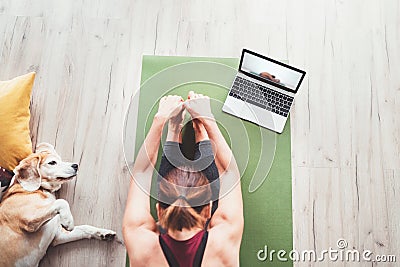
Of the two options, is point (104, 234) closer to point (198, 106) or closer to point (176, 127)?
point (176, 127)

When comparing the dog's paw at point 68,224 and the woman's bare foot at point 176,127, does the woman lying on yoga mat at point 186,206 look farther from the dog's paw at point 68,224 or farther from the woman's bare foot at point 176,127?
the dog's paw at point 68,224

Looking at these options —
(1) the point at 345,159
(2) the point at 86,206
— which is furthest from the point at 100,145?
(1) the point at 345,159

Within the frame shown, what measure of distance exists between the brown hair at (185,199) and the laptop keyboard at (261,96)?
1.22 ft

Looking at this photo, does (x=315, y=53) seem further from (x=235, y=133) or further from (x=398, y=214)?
(x=398, y=214)

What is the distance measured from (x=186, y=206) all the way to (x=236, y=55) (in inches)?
26.6

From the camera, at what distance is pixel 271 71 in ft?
6.04

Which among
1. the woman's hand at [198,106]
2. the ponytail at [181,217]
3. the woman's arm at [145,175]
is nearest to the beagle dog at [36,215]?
the woman's arm at [145,175]

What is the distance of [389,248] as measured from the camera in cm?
175

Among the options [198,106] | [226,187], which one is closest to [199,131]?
[198,106]

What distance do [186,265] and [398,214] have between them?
807 mm

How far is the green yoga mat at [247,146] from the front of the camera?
174 cm

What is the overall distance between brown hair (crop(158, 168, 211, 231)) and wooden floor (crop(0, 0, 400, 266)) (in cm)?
21

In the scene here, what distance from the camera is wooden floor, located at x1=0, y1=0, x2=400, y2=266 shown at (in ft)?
5.85

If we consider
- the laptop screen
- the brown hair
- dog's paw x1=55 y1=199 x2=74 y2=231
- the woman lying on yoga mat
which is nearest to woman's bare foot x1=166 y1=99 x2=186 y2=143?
the woman lying on yoga mat
